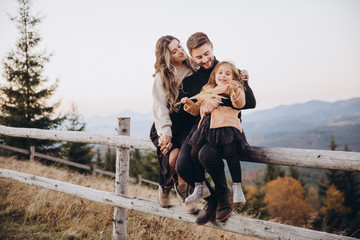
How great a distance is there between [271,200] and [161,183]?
57849 millimetres

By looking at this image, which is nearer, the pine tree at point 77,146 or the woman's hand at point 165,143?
the woman's hand at point 165,143

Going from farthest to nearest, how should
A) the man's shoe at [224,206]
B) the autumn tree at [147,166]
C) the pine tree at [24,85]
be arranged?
the autumn tree at [147,166]
the pine tree at [24,85]
the man's shoe at [224,206]

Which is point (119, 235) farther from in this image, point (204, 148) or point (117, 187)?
point (204, 148)

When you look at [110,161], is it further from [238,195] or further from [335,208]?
[335,208]

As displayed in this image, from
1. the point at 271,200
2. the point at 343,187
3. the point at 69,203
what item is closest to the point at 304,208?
the point at 271,200

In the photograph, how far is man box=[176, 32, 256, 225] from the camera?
2.26 meters

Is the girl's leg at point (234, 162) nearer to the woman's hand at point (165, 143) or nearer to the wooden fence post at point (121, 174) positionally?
the woman's hand at point (165, 143)

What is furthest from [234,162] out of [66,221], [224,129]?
[66,221]

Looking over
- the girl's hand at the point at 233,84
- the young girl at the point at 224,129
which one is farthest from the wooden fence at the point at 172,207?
the girl's hand at the point at 233,84

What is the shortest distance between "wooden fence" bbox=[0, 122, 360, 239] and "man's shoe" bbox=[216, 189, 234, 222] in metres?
0.18

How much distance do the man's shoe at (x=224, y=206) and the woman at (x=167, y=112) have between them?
1.29 feet

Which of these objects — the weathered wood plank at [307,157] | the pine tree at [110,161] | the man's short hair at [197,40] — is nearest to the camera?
the weathered wood plank at [307,157]

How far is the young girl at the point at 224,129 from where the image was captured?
2252 mm

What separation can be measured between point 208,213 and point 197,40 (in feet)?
5.43
